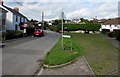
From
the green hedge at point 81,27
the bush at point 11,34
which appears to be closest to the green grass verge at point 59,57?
the bush at point 11,34

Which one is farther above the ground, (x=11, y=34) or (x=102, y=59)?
(x=11, y=34)

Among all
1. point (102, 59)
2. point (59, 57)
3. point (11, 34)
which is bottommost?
point (102, 59)

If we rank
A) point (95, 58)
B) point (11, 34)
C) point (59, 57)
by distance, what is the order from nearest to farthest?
point (59, 57), point (95, 58), point (11, 34)

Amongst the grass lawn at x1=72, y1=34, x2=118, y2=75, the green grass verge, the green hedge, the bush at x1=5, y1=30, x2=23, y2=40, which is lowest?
the grass lawn at x1=72, y1=34, x2=118, y2=75

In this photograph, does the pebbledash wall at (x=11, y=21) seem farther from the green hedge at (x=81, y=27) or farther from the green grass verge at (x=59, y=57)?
the green grass verge at (x=59, y=57)

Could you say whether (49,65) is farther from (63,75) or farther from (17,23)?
(17,23)

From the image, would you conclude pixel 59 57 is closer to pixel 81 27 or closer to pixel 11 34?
pixel 11 34

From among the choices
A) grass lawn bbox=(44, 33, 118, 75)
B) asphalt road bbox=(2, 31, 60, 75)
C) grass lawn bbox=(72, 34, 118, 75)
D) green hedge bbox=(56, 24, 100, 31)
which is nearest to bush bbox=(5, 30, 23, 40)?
asphalt road bbox=(2, 31, 60, 75)

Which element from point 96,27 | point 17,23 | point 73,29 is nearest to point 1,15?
point 17,23

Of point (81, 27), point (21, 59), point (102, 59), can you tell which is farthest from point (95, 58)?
point (81, 27)

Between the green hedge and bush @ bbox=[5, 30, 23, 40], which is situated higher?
the green hedge

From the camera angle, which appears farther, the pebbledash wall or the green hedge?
the green hedge

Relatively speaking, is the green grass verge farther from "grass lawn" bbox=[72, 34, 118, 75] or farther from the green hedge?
the green hedge

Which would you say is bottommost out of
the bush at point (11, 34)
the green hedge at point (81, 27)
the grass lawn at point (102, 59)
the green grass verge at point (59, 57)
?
the grass lawn at point (102, 59)
